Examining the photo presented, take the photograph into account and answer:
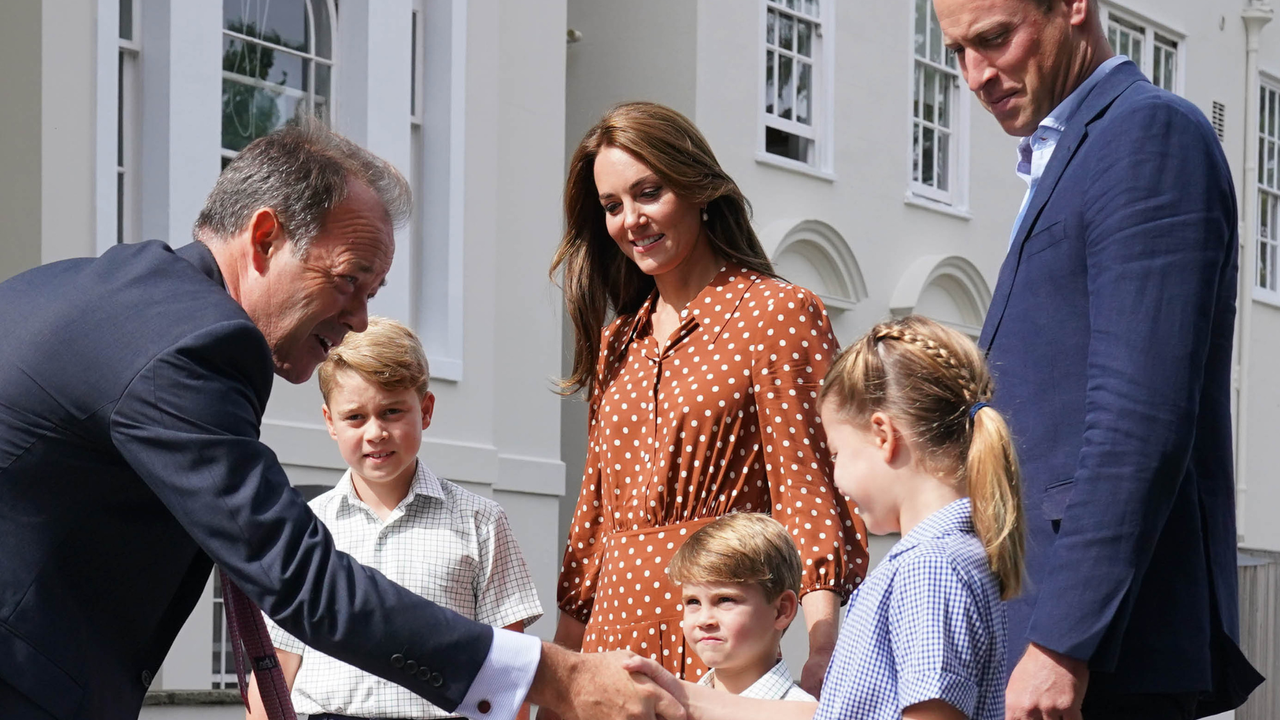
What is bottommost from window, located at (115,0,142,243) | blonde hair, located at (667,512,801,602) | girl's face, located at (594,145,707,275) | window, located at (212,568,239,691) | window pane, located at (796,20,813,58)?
window, located at (212,568,239,691)

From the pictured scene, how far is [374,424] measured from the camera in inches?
175

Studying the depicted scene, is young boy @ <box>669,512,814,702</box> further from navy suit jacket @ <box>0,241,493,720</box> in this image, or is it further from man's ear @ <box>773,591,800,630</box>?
navy suit jacket @ <box>0,241,493,720</box>

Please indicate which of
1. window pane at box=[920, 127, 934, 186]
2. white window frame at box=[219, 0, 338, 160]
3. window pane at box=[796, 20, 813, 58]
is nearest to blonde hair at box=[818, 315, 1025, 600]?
white window frame at box=[219, 0, 338, 160]

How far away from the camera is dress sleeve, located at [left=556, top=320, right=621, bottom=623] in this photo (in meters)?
3.89

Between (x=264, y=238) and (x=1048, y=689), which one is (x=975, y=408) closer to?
(x=1048, y=689)

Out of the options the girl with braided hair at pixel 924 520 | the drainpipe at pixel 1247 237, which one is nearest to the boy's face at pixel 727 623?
the girl with braided hair at pixel 924 520

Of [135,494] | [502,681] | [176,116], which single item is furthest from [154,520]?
[176,116]

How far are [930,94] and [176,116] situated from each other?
8636 mm

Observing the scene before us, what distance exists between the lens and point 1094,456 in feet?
8.91

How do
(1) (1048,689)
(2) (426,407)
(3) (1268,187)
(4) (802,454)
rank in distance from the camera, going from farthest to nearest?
1. (3) (1268,187)
2. (2) (426,407)
3. (4) (802,454)
4. (1) (1048,689)

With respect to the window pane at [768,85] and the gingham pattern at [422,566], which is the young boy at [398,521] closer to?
the gingham pattern at [422,566]

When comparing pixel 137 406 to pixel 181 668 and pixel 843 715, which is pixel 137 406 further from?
pixel 181 668

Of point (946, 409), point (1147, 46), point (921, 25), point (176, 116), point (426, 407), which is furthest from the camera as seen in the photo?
point (1147, 46)

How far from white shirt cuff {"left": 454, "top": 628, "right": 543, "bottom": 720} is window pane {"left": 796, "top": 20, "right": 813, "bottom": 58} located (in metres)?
11.8
